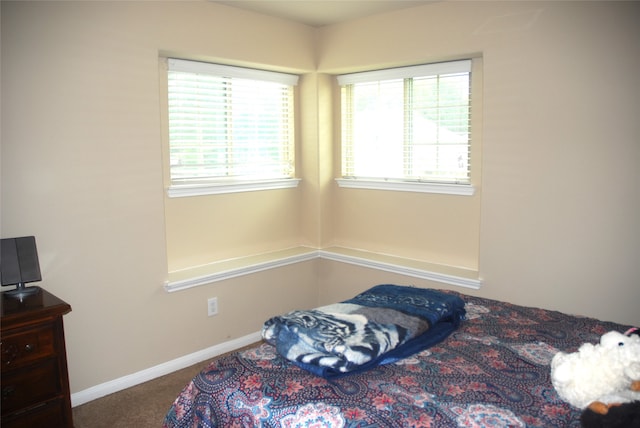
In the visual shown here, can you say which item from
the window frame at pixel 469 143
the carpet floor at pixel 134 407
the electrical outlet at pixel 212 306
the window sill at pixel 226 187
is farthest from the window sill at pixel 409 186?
the carpet floor at pixel 134 407

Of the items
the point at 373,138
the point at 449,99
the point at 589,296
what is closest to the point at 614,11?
the point at 449,99

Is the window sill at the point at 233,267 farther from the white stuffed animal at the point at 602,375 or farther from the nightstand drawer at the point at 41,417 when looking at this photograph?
the white stuffed animal at the point at 602,375

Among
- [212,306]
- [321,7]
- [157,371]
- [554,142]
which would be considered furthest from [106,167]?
[554,142]

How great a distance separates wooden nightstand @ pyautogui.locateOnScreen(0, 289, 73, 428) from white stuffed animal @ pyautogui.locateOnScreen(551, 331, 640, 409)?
2.06 meters

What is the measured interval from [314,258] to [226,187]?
0.95 metres

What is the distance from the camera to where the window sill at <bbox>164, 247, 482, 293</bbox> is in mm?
3434

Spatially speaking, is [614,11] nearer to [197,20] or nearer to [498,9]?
[498,9]

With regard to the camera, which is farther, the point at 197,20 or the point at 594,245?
the point at 197,20

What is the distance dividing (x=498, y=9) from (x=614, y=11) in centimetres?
64

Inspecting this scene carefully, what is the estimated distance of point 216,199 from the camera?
378 cm

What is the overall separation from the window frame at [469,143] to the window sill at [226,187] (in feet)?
1.59

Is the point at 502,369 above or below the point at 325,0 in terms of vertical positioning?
below

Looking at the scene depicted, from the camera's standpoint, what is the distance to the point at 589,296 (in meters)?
2.99

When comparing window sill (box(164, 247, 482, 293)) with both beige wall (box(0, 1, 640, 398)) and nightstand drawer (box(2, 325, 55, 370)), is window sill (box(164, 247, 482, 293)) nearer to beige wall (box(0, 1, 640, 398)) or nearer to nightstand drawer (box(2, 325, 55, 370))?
beige wall (box(0, 1, 640, 398))
